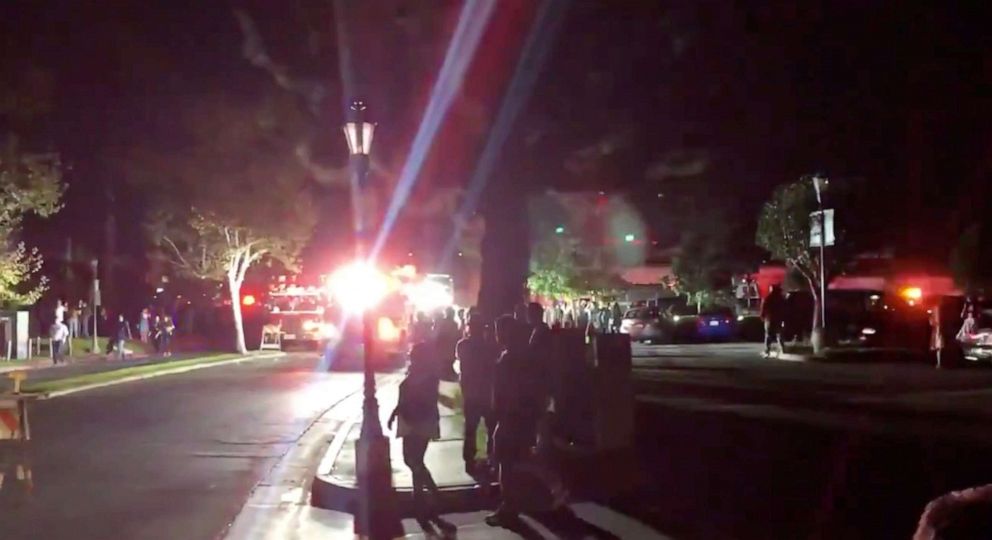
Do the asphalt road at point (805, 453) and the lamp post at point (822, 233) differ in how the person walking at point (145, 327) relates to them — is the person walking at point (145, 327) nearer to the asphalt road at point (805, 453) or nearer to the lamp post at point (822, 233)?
the lamp post at point (822, 233)

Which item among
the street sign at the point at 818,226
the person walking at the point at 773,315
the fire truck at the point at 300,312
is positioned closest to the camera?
the street sign at the point at 818,226

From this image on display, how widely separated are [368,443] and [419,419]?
0.55 metres

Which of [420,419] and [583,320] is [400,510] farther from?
[583,320]

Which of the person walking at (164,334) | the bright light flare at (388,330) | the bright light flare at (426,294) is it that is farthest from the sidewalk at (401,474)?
the person walking at (164,334)

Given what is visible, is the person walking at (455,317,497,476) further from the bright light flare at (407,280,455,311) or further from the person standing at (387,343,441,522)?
the bright light flare at (407,280,455,311)

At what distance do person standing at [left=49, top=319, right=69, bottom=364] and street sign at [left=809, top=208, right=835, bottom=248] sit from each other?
74.0ft

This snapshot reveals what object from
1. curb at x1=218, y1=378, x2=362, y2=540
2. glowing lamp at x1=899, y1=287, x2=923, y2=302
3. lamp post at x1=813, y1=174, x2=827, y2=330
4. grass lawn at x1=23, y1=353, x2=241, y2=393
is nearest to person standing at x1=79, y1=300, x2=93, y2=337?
grass lawn at x1=23, y1=353, x2=241, y2=393

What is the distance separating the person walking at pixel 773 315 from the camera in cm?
3052

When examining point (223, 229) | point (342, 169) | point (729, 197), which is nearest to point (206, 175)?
point (223, 229)

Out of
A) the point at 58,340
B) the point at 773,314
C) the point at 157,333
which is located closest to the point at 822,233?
the point at 773,314

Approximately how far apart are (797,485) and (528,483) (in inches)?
110

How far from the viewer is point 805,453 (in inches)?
538

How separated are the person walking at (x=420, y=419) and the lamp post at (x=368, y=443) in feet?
0.80

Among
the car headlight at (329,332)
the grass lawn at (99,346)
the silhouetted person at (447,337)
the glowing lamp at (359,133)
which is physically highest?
the glowing lamp at (359,133)
